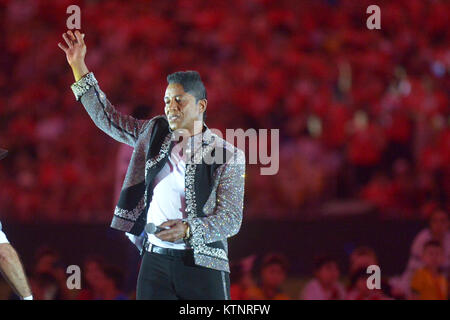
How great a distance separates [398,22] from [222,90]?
8.10ft

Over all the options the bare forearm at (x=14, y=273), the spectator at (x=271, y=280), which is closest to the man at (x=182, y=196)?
the bare forearm at (x=14, y=273)

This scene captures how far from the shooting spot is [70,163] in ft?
31.1

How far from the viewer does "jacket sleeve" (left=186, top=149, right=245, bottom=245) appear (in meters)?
3.22

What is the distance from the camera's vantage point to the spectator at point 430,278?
6137mm

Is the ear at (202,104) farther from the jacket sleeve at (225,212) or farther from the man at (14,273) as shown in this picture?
the man at (14,273)

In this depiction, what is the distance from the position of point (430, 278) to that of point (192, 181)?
3.42 metres

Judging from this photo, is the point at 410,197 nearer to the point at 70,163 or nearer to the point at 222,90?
the point at 222,90

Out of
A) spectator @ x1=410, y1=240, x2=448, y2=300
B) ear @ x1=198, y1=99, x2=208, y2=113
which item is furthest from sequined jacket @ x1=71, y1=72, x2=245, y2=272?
spectator @ x1=410, y1=240, x2=448, y2=300

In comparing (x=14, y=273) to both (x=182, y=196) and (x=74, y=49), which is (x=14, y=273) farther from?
(x=74, y=49)

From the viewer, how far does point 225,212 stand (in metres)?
3.28

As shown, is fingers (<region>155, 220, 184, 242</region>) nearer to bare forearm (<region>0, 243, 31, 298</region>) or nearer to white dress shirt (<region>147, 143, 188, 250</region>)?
white dress shirt (<region>147, 143, 188, 250</region>)

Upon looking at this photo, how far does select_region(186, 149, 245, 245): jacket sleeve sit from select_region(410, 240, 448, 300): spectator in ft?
10.5

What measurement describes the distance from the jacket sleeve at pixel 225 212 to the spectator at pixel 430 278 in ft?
10.5

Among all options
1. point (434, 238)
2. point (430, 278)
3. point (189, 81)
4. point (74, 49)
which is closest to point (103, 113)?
point (74, 49)
